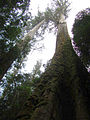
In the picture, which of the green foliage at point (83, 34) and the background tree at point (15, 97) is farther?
the background tree at point (15, 97)

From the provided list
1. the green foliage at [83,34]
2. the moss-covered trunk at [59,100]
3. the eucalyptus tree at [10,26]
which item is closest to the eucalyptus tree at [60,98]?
the moss-covered trunk at [59,100]

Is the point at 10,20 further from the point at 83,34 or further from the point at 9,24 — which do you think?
the point at 83,34

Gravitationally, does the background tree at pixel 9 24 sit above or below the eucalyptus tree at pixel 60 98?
above

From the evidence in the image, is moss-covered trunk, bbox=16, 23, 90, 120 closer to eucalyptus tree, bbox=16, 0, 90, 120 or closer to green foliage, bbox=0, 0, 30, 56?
eucalyptus tree, bbox=16, 0, 90, 120

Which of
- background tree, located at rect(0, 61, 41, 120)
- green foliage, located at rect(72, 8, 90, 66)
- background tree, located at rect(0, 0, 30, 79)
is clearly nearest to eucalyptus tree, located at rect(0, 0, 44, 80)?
background tree, located at rect(0, 0, 30, 79)

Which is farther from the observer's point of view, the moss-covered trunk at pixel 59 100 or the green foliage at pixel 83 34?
the green foliage at pixel 83 34

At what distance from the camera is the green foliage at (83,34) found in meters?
4.72

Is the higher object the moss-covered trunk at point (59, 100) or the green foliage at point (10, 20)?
the green foliage at point (10, 20)

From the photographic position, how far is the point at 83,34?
4758 millimetres

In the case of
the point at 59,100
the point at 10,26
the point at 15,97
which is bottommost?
the point at 59,100

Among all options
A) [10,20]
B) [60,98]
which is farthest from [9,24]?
[60,98]

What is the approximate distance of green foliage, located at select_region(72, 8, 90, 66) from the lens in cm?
472

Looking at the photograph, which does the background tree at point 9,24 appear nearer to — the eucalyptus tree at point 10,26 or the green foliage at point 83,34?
the eucalyptus tree at point 10,26

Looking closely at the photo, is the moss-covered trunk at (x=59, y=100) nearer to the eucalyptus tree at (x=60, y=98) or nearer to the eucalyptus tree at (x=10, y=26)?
the eucalyptus tree at (x=60, y=98)
